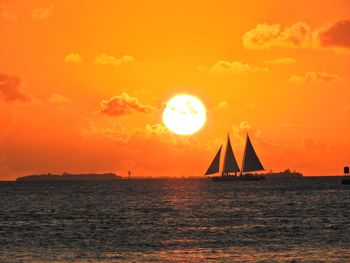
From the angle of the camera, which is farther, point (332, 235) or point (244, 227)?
point (244, 227)

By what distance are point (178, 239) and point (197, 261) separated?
51.6 ft

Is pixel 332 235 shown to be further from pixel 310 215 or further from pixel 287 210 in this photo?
pixel 287 210

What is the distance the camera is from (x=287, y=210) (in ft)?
359

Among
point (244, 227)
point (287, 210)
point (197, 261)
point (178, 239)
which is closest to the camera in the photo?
point (197, 261)

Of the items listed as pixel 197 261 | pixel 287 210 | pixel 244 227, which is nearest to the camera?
pixel 197 261

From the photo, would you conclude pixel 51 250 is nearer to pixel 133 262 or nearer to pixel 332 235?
pixel 133 262

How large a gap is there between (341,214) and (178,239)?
3813cm

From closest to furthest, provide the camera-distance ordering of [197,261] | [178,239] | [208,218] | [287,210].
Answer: [197,261], [178,239], [208,218], [287,210]

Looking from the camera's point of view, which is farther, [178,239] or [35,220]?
[35,220]

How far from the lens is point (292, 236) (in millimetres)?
67625

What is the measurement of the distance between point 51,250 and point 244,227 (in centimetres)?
2707

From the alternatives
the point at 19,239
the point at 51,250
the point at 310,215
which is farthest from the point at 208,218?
the point at 51,250

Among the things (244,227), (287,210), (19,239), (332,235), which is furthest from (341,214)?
(19,239)

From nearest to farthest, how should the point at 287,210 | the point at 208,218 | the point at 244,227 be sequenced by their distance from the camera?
the point at 244,227 < the point at 208,218 < the point at 287,210
